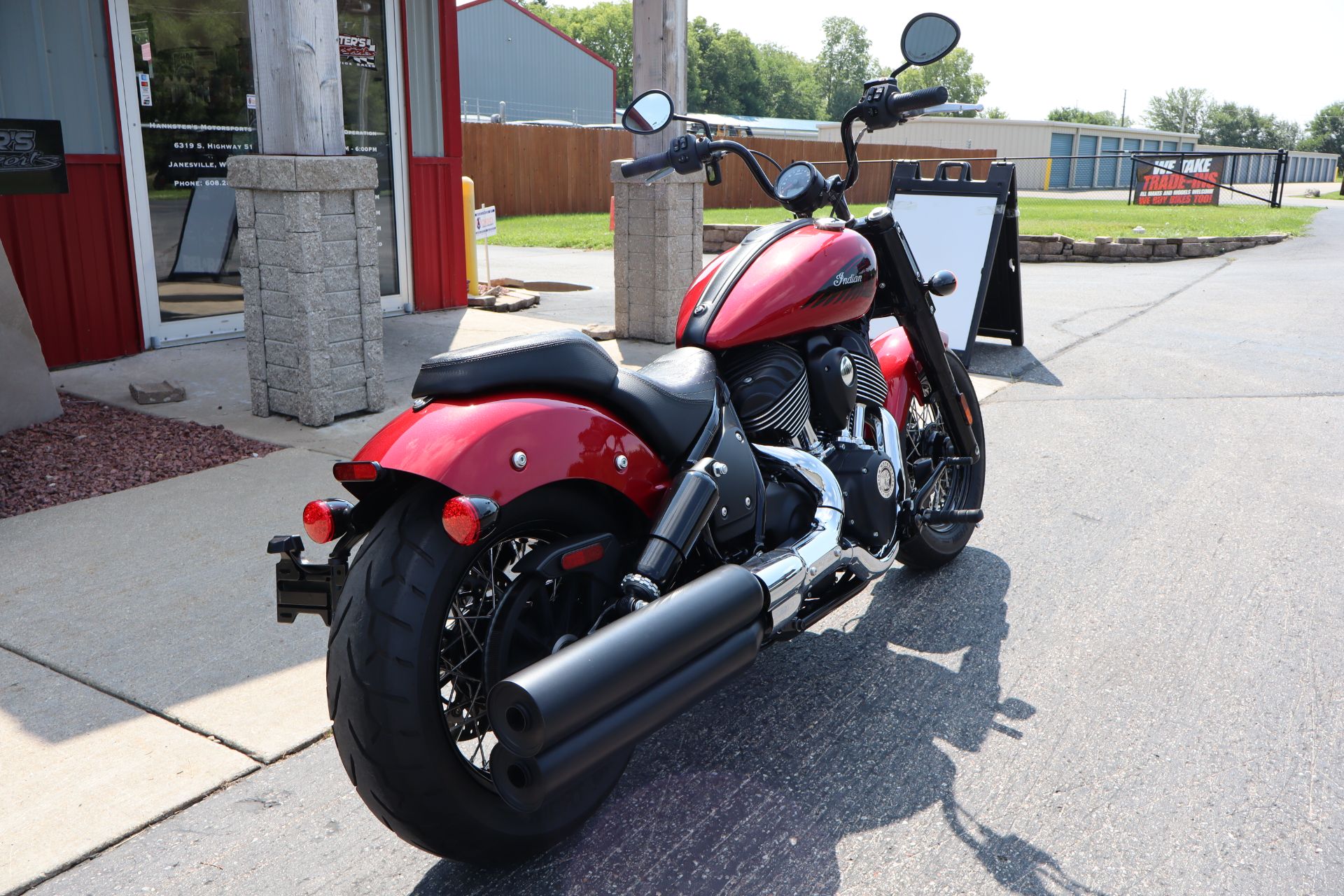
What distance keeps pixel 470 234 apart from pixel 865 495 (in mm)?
8144

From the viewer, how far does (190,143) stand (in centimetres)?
772

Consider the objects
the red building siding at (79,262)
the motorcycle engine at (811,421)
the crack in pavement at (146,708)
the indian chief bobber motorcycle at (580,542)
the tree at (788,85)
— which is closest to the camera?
the indian chief bobber motorcycle at (580,542)

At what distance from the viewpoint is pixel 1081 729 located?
10.2ft

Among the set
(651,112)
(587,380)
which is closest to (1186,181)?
(651,112)

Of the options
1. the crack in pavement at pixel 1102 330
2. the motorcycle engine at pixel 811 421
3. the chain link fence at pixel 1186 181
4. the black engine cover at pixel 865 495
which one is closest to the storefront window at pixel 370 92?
the crack in pavement at pixel 1102 330

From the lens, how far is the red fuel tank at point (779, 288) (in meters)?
3.09

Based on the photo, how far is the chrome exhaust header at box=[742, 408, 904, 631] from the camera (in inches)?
104

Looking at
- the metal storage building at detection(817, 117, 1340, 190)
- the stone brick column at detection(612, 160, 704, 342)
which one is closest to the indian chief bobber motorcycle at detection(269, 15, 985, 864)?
the stone brick column at detection(612, 160, 704, 342)

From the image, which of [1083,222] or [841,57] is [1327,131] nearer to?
[841,57]

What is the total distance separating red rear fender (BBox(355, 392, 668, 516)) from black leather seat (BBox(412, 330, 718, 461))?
38 mm

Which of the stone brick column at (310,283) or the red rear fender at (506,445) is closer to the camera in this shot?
the red rear fender at (506,445)

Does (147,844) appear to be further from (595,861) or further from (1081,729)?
(1081,729)

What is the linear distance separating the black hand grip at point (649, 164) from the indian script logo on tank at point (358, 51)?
581 cm

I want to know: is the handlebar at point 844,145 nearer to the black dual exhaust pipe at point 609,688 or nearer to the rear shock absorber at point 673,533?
the rear shock absorber at point 673,533
